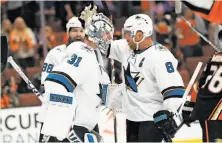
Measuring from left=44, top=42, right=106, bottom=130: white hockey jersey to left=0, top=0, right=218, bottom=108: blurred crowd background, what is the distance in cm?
366

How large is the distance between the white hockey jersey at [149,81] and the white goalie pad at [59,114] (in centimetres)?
60

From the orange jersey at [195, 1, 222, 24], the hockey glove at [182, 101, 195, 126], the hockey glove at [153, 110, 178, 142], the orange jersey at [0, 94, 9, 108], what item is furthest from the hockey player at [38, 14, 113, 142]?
the orange jersey at [0, 94, 9, 108]

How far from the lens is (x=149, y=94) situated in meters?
4.29

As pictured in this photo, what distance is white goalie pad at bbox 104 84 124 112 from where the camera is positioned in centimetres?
460

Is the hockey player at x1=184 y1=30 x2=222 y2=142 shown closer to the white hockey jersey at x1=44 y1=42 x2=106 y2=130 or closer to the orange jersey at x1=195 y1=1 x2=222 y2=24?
the orange jersey at x1=195 y1=1 x2=222 y2=24

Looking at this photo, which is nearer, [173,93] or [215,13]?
[215,13]

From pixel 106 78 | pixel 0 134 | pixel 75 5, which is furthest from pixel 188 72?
pixel 106 78

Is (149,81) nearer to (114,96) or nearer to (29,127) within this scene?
(114,96)

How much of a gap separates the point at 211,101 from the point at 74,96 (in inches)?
29.7

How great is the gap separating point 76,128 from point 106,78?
589mm

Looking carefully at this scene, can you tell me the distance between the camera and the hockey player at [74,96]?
3.80 meters

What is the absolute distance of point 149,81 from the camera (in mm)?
4254

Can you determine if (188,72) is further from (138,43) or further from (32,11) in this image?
(138,43)

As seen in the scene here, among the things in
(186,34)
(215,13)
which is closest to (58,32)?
(186,34)
